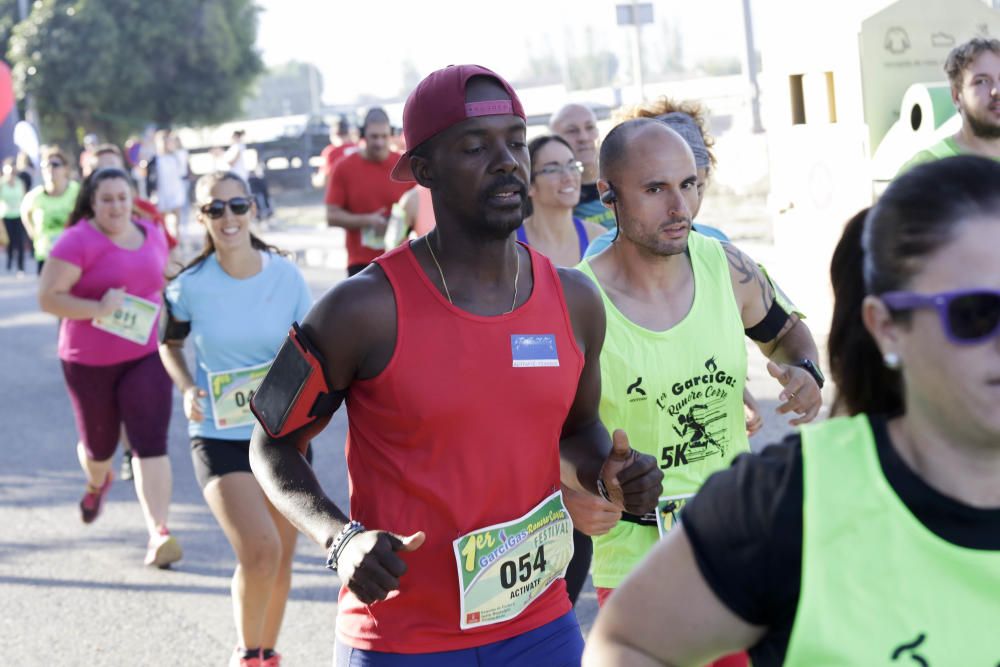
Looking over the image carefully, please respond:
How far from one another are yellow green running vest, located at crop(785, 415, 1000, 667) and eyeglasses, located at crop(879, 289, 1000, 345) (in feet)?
0.73

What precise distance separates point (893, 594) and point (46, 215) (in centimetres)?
1286

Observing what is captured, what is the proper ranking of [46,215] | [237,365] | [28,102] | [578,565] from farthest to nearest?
1. [28,102]
2. [46,215]
3. [237,365]
4. [578,565]

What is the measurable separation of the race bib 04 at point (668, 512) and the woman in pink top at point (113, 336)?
386 cm

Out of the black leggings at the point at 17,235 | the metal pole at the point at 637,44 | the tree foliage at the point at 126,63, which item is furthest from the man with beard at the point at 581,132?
the tree foliage at the point at 126,63

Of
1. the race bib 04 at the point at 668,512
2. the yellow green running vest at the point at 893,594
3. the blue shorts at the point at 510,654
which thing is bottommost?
the blue shorts at the point at 510,654

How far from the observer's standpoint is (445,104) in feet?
10.6

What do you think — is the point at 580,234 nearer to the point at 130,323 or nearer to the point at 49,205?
the point at 130,323

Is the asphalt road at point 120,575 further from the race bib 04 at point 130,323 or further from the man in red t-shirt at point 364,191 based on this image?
the man in red t-shirt at point 364,191

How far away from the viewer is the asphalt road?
5.88m

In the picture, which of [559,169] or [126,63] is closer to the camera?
[559,169]

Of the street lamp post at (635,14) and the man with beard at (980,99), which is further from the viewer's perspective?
the street lamp post at (635,14)

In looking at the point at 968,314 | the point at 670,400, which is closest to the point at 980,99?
the point at 670,400

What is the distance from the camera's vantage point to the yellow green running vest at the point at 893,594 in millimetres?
1759

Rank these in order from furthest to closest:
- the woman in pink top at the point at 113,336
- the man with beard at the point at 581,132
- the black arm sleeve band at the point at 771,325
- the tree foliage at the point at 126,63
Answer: the tree foliage at the point at 126,63 → the man with beard at the point at 581,132 → the woman in pink top at the point at 113,336 → the black arm sleeve band at the point at 771,325
